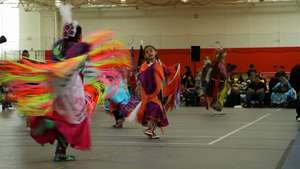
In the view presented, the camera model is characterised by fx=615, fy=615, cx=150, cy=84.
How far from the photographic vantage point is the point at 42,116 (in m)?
6.92

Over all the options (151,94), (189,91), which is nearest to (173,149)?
(151,94)

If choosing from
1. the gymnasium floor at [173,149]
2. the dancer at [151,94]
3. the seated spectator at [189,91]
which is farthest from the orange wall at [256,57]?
the dancer at [151,94]

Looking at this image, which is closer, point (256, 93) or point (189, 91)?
point (256, 93)

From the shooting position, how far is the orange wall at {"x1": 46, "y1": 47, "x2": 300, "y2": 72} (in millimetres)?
31270

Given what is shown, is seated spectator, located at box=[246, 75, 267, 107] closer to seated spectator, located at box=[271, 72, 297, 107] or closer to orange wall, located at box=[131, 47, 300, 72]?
seated spectator, located at box=[271, 72, 297, 107]

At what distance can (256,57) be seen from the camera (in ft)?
104

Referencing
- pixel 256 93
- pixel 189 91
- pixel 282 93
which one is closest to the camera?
pixel 282 93

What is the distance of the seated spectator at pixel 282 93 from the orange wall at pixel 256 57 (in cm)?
988

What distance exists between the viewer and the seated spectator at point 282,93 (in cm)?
2117

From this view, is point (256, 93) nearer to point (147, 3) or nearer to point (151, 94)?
point (147, 3)

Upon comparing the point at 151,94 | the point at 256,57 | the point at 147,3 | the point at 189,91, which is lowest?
the point at 189,91

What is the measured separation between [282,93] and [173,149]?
13768 millimetres

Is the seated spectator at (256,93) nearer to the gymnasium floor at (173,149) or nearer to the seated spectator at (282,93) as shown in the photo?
the seated spectator at (282,93)

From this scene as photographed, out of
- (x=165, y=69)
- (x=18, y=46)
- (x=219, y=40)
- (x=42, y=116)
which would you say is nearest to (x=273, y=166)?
(x=42, y=116)
